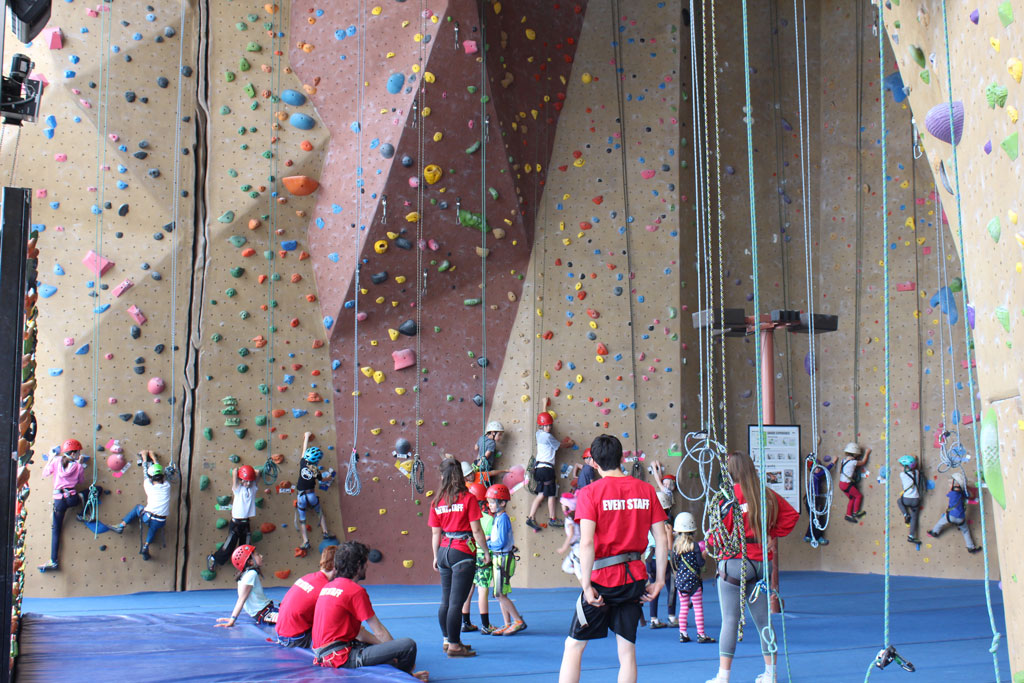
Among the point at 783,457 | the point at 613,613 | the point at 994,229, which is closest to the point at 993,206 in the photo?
the point at 994,229

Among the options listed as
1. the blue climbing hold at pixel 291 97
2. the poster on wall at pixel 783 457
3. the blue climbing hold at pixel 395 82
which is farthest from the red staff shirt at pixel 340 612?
the blue climbing hold at pixel 291 97

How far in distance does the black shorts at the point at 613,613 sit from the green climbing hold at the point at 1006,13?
2.23 m

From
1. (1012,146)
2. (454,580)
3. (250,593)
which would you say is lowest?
(250,593)

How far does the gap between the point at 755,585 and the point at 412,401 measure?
552cm

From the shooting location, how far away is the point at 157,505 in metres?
8.24

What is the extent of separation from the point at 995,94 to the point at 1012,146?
0.17 meters

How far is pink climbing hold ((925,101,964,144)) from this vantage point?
271cm

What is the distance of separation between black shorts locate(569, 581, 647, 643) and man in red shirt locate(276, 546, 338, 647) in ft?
5.79

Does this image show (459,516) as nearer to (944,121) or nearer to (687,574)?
(687,574)

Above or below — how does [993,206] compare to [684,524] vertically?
above

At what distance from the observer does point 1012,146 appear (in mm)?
2336

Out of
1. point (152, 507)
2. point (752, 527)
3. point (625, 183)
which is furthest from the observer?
point (625, 183)

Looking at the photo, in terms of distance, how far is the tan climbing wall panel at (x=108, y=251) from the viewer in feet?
27.1

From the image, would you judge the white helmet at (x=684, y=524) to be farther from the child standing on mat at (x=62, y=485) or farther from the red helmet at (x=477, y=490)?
the child standing on mat at (x=62, y=485)
